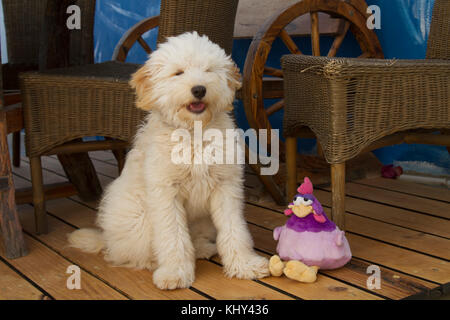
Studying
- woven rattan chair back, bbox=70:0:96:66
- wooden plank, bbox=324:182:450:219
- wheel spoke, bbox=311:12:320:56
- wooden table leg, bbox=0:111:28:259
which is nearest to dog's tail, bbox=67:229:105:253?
wooden table leg, bbox=0:111:28:259

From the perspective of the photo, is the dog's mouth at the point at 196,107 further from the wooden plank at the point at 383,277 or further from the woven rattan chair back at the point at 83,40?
the woven rattan chair back at the point at 83,40

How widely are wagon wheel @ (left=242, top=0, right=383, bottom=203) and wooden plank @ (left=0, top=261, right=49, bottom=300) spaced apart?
1.20 metres

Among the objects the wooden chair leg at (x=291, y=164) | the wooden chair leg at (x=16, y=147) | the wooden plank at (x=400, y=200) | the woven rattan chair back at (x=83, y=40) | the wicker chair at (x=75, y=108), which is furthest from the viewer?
the wooden chair leg at (x=16, y=147)

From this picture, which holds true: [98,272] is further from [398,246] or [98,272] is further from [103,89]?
[398,246]

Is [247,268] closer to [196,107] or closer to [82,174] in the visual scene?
[196,107]

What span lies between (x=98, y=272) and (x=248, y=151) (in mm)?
989

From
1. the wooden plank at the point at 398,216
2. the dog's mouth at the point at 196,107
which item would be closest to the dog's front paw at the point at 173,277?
the dog's mouth at the point at 196,107

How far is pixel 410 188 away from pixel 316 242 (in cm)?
132

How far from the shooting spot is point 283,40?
279 centimetres

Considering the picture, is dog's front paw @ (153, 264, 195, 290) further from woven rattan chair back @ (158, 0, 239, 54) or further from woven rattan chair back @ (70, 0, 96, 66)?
woven rattan chair back @ (70, 0, 96, 66)

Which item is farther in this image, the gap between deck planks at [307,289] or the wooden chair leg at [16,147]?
the wooden chair leg at [16,147]

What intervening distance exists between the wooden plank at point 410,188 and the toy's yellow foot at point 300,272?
123 cm

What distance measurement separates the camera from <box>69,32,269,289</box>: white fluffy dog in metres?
1.55

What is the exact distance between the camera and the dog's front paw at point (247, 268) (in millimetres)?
1678
